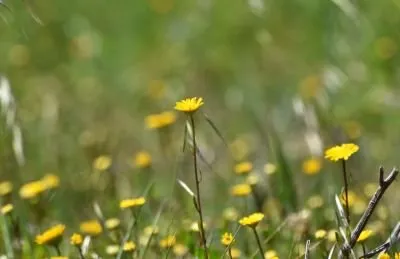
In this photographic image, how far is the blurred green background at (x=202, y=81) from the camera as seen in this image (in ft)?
12.0

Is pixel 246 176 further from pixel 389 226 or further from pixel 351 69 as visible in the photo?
pixel 351 69

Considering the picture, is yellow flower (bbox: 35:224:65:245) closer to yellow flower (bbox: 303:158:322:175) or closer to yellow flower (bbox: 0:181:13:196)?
yellow flower (bbox: 0:181:13:196)

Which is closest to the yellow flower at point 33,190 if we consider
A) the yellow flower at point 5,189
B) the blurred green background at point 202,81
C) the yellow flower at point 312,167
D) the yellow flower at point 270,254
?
the yellow flower at point 5,189

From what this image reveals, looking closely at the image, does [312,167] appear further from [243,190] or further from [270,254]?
[270,254]

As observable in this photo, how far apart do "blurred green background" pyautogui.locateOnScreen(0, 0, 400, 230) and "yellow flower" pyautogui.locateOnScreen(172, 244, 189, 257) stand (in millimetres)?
740

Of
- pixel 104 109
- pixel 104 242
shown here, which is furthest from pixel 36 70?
pixel 104 242

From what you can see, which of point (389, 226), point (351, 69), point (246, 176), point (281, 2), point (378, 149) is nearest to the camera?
point (389, 226)

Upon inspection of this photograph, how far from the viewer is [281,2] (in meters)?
4.73

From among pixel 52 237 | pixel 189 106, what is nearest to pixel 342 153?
pixel 189 106

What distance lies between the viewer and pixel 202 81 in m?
4.49

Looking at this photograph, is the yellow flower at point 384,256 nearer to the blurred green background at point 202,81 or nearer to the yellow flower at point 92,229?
the yellow flower at point 92,229

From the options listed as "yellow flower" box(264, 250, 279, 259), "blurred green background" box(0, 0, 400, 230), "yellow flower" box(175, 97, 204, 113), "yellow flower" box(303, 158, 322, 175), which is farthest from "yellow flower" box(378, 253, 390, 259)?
"blurred green background" box(0, 0, 400, 230)

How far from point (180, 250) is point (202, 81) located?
83.2 inches

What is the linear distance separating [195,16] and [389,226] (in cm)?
233
